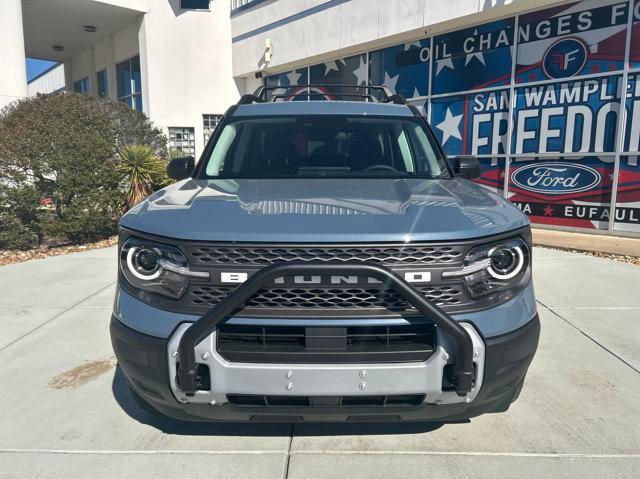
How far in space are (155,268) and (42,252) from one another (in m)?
6.95

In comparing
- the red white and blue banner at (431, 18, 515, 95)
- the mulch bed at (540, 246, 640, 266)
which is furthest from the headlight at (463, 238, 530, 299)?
the red white and blue banner at (431, 18, 515, 95)

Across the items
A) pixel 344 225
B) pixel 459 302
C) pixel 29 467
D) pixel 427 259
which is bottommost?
pixel 29 467

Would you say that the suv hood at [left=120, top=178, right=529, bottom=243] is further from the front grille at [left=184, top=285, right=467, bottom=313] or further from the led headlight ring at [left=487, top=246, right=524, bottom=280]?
the front grille at [left=184, top=285, right=467, bottom=313]

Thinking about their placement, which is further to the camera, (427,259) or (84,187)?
(84,187)

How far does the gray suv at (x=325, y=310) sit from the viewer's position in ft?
6.73

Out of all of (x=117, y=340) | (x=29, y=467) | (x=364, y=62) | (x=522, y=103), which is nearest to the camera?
(x=117, y=340)

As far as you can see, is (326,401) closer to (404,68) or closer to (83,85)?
(404,68)

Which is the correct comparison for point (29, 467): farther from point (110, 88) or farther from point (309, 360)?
point (110, 88)

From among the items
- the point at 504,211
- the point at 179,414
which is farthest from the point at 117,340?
the point at 504,211

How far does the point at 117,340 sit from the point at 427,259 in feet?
4.68

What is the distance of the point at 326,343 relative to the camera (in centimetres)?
208

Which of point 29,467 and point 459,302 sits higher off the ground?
point 459,302

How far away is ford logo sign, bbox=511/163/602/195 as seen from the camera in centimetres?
873

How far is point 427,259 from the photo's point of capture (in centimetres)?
211
